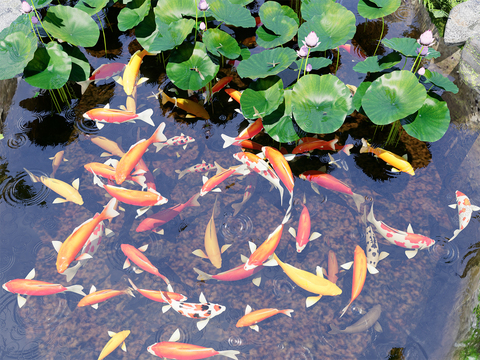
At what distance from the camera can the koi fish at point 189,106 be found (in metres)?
3.04

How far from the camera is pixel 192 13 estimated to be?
3139mm

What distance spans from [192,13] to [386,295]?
281 cm

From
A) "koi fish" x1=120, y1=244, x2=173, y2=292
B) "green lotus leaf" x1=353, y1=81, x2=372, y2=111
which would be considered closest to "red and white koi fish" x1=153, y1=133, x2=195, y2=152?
"koi fish" x1=120, y1=244, x2=173, y2=292

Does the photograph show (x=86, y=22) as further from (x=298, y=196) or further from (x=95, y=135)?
(x=298, y=196)

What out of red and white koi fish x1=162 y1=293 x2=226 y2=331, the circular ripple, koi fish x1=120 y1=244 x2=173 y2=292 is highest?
the circular ripple

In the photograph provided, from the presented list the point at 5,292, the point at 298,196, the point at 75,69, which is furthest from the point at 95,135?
the point at 298,196

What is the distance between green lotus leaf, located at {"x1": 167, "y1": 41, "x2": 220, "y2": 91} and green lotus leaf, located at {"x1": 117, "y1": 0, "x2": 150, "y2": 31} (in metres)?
0.56

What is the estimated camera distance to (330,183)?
2.62 meters

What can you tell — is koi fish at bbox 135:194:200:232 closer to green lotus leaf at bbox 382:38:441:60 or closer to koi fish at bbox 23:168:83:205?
koi fish at bbox 23:168:83:205

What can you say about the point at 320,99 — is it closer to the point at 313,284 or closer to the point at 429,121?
the point at 429,121

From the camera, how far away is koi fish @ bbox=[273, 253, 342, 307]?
2.22 meters

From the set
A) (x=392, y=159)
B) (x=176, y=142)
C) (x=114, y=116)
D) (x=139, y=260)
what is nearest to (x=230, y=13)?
(x=176, y=142)

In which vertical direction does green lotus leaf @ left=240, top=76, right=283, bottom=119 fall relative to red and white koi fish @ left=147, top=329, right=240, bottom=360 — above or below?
above

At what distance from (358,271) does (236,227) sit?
2.93 ft
